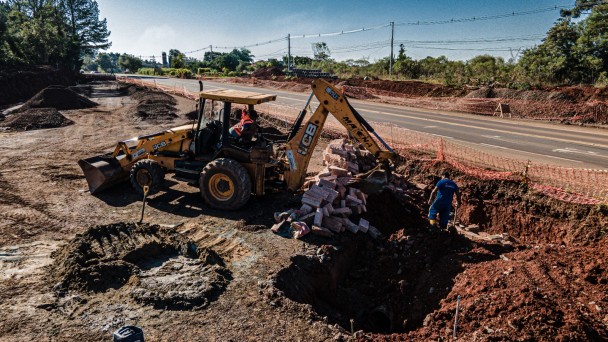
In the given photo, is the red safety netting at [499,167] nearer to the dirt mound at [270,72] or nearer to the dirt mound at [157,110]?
the dirt mound at [157,110]

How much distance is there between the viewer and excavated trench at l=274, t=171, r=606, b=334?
6.71 m

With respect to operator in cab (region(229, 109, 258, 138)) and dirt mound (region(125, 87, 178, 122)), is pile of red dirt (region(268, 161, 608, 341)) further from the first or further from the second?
dirt mound (region(125, 87, 178, 122))

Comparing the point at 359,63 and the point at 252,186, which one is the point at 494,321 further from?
the point at 359,63

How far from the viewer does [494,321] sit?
5.32 meters

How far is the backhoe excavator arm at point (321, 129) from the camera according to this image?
27.9 ft

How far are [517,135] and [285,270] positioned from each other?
1561cm

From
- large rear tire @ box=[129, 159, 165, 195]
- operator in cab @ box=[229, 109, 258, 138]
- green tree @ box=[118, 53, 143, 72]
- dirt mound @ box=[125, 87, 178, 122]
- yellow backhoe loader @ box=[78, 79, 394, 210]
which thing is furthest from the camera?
green tree @ box=[118, 53, 143, 72]

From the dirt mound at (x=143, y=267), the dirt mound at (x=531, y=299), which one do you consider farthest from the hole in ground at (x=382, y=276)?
the dirt mound at (x=143, y=267)

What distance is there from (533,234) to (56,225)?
34.3ft

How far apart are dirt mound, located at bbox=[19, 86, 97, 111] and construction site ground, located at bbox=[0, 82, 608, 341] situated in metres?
17.7

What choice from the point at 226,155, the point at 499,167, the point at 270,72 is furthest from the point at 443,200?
the point at 270,72

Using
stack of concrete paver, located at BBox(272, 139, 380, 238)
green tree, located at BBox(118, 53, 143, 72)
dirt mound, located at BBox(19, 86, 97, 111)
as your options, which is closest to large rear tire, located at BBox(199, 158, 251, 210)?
stack of concrete paver, located at BBox(272, 139, 380, 238)

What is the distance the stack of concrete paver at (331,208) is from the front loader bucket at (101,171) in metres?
4.38

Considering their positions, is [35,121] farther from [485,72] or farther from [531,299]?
[485,72]
